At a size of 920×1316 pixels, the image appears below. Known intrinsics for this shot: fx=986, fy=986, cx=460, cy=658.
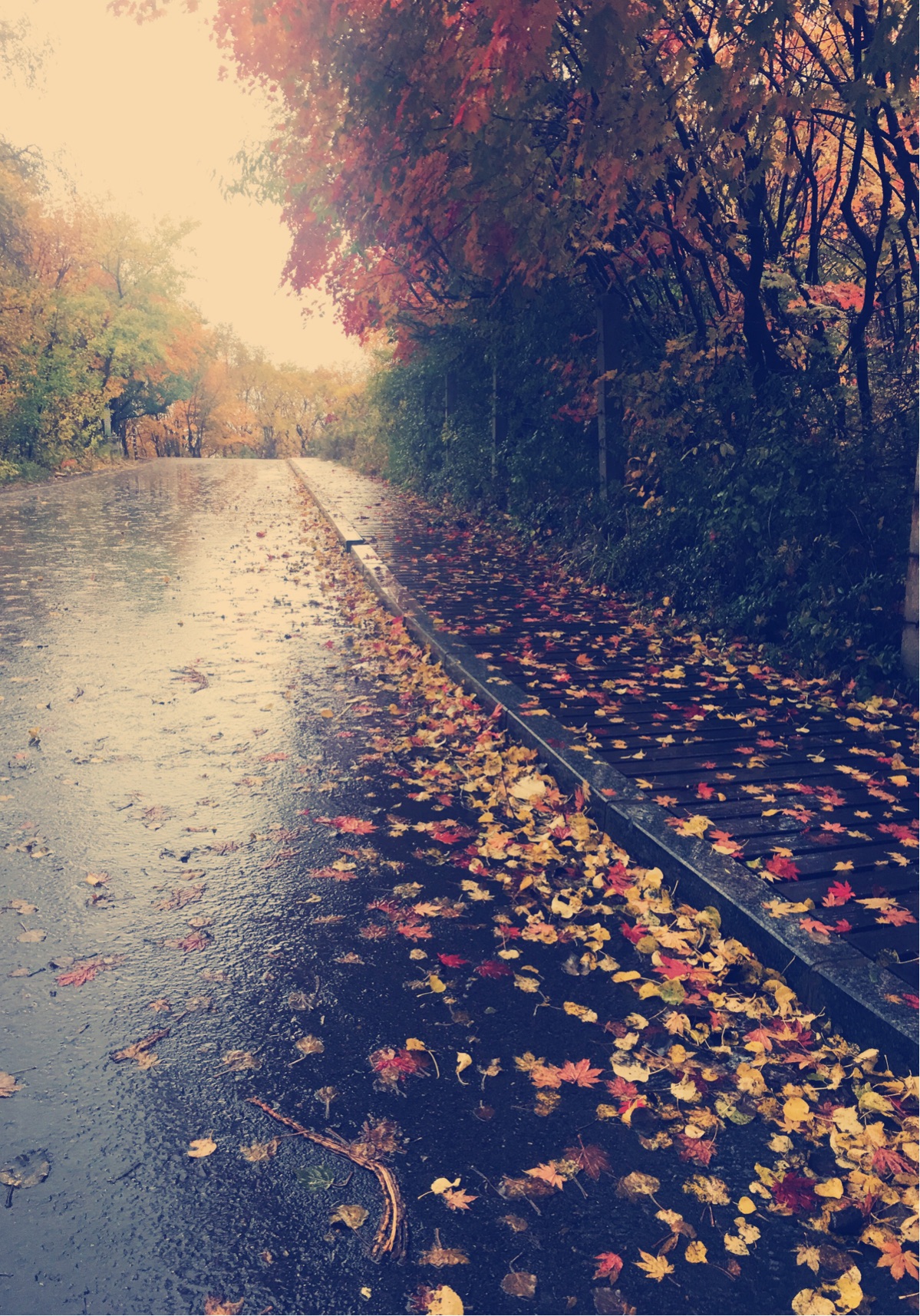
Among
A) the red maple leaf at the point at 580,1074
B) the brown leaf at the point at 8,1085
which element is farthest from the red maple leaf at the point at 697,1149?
the brown leaf at the point at 8,1085

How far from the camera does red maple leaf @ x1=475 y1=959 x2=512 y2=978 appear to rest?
3.63m

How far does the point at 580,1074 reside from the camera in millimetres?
3074

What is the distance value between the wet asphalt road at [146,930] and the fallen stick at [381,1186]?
0.08m

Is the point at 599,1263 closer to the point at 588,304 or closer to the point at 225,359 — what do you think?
the point at 588,304

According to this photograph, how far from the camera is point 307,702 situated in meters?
7.04

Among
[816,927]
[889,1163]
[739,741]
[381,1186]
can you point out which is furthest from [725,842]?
[381,1186]

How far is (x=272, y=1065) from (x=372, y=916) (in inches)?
39.8

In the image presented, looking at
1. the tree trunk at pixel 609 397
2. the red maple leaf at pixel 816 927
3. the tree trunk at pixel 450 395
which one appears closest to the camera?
the red maple leaf at pixel 816 927

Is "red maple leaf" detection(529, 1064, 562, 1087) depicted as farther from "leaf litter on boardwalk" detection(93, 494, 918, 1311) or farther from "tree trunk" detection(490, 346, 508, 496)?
"tree trunk" detection(490, 346, 508, 496)

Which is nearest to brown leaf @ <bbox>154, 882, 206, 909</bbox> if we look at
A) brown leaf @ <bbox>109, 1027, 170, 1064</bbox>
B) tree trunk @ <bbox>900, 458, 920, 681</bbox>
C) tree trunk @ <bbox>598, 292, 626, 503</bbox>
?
brown leaf @ <bbox>109, 1027, 170, 1064</bbox>

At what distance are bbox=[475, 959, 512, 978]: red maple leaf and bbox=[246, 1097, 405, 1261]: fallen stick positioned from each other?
3.23ft

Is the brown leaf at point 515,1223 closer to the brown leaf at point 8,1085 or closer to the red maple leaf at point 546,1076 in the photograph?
the red maple leaf at point 546,1076

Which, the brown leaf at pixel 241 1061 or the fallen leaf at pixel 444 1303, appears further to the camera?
the brown leaf at pixel 241 1061

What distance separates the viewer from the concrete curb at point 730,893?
3.18m
